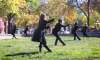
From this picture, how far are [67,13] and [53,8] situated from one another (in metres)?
3.52

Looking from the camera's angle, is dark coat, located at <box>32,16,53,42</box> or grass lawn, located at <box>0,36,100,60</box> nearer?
grass lawn, located at <box>0,36,100,60</box>

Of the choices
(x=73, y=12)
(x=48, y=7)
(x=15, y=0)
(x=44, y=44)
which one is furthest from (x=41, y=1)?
(x=44, y=44)

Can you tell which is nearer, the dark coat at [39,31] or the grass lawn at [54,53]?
the grass lawn at [54,53]

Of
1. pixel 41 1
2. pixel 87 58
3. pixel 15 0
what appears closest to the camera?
pixel 87 58

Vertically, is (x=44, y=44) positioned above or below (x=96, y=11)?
above

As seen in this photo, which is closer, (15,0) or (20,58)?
(20,58)

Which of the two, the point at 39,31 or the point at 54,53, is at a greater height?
the point at 39,31

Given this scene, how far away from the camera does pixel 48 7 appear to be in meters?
83.8

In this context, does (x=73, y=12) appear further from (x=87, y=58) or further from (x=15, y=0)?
(x=87, y=58)

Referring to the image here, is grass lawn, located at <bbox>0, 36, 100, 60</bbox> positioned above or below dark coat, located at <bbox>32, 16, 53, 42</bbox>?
below

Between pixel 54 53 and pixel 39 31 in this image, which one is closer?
pixel 39 31

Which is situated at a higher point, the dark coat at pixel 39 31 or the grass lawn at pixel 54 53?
the dark coat at pixel 39 31

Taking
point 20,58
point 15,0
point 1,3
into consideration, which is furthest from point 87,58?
point 15,0

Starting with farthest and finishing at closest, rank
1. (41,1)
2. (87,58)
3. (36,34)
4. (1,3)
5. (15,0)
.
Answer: (41,1) < (15,0) < (1,3) < (36,34) < (87,58)
